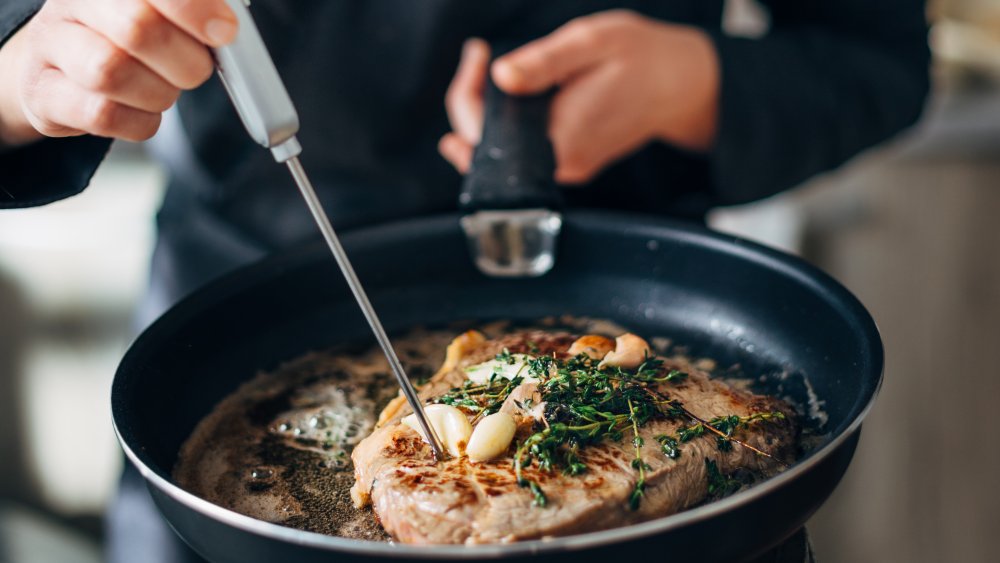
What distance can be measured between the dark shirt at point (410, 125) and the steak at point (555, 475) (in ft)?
1.72

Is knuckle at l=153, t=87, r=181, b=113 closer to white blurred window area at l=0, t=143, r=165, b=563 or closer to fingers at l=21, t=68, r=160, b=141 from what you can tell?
fingers at l=21, t=68, r=160, b=141

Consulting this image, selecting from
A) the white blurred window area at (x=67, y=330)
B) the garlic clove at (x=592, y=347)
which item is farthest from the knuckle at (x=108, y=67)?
the white blurred window area at (x=67, y=330)

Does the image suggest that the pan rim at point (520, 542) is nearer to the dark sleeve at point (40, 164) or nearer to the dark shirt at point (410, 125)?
the dark sleeve at point (40, 164)

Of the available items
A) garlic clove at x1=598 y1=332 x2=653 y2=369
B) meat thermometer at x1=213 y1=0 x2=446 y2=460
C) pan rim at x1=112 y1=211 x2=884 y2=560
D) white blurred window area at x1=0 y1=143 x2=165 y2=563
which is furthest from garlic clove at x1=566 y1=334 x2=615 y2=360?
white blurred window area at x1=0 y1=143 x2=165 y2=563

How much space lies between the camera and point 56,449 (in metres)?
2.15

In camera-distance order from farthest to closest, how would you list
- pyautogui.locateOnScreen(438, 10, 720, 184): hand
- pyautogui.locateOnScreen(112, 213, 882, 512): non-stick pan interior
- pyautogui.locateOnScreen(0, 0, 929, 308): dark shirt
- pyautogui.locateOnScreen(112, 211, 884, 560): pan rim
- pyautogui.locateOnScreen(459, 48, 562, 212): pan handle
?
pyautogui.locateOnScreen(0, 0, 929, 308): dark shirt
pyautogui.locateOnScreen(438, 10, 720, 184): hand
pyautogui.locateOnScreen(459, 48, 562, 212): pan handle
pyautogui.locateOnScreen(112, 213, 882, 512): non-stick pan interior
pyautogui.locateOnScreen(112, 211, 884, 560): pan rim

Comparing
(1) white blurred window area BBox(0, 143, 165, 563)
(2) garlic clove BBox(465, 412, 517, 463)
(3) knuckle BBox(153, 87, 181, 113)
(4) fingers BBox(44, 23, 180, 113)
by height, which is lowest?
(1) white blurred window area BBox(0, 143, 165, 563)

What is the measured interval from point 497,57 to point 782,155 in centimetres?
49

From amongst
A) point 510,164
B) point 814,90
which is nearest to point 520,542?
point 510,164

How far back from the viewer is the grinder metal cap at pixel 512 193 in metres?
0.99

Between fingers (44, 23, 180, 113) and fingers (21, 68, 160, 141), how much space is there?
2 centimetres

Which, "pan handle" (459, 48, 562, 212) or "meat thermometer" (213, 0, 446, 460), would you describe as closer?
"meat thermometer" (213, 0, 446, 460)

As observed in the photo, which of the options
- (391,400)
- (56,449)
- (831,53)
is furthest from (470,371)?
(56,449)

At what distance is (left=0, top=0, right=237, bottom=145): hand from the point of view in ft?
1.96
